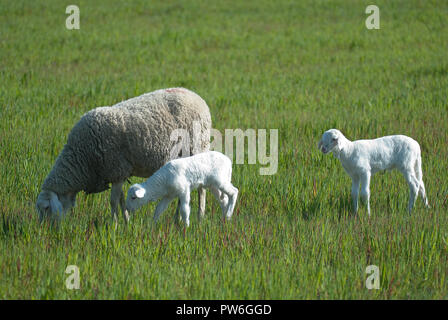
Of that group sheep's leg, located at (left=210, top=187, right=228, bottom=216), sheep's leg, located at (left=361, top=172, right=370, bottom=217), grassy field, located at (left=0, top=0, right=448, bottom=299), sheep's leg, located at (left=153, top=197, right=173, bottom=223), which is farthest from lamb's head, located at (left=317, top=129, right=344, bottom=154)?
sheep's leg, located at (left=153, top=197, right=173, bottom=223)

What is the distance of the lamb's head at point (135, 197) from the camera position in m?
5.32

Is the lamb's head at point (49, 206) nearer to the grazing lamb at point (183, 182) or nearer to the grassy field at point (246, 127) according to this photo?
the grassy field at point (246, 127)

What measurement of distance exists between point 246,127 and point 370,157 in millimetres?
4464

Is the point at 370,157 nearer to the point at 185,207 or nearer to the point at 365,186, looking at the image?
the point at 365,186

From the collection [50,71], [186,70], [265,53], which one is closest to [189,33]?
[265,53]

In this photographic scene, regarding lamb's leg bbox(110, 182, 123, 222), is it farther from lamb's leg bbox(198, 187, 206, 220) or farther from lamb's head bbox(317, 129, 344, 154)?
lamb's head bbox(317, 129, 344, 154)

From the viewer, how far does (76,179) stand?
19.8 ft

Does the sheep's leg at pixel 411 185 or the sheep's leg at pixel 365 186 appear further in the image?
the sheep's leg at pixel 411 185

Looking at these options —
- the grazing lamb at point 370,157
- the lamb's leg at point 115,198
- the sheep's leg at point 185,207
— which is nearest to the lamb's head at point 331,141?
the grazing lamb at point 370,157

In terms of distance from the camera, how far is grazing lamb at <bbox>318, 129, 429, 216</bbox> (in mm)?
5812

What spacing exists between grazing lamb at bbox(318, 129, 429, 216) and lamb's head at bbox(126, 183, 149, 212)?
173cm

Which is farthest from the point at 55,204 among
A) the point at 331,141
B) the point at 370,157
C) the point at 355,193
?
the point at 370,157

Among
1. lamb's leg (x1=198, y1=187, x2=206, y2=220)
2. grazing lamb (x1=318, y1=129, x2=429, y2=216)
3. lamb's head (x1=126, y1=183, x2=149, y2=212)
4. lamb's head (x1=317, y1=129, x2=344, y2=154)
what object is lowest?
lamb's leg (x1=198, y1=187, x2=206, y2=220)
